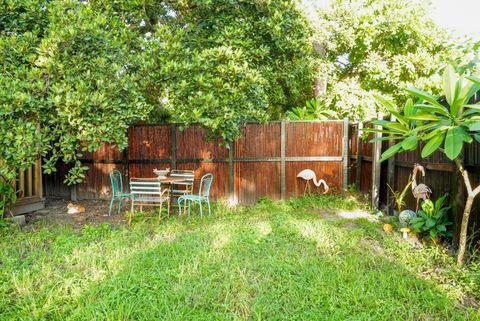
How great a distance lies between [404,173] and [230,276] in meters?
3.35

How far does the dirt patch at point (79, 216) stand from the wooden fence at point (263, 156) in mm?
1512

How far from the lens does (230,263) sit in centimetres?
320

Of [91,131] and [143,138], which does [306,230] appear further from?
[143,138]

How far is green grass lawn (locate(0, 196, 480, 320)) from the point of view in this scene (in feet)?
7.77

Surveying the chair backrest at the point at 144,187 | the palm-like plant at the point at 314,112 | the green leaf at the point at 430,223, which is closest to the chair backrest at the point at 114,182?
the chair backrest at the point at 144,187

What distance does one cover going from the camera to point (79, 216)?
19.1ft

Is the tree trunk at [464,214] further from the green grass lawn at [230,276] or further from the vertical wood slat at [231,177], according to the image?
the vertical wood slat at [231,177]

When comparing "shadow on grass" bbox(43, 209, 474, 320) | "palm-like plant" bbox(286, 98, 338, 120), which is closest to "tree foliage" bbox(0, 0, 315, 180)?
"shadow on grass" bbox(43, 209, 474, 320)

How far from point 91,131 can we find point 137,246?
151 centimetres

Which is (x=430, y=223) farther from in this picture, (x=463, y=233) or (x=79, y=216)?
(x=79, y=216)

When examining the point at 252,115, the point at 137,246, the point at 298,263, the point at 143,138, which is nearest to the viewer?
the point at 298,263

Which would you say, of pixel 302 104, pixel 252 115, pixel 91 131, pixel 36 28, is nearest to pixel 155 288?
pixel 91 131

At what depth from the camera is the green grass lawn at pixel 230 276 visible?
7.77ft

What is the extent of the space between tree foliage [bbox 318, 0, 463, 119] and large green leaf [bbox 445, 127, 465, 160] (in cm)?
629
